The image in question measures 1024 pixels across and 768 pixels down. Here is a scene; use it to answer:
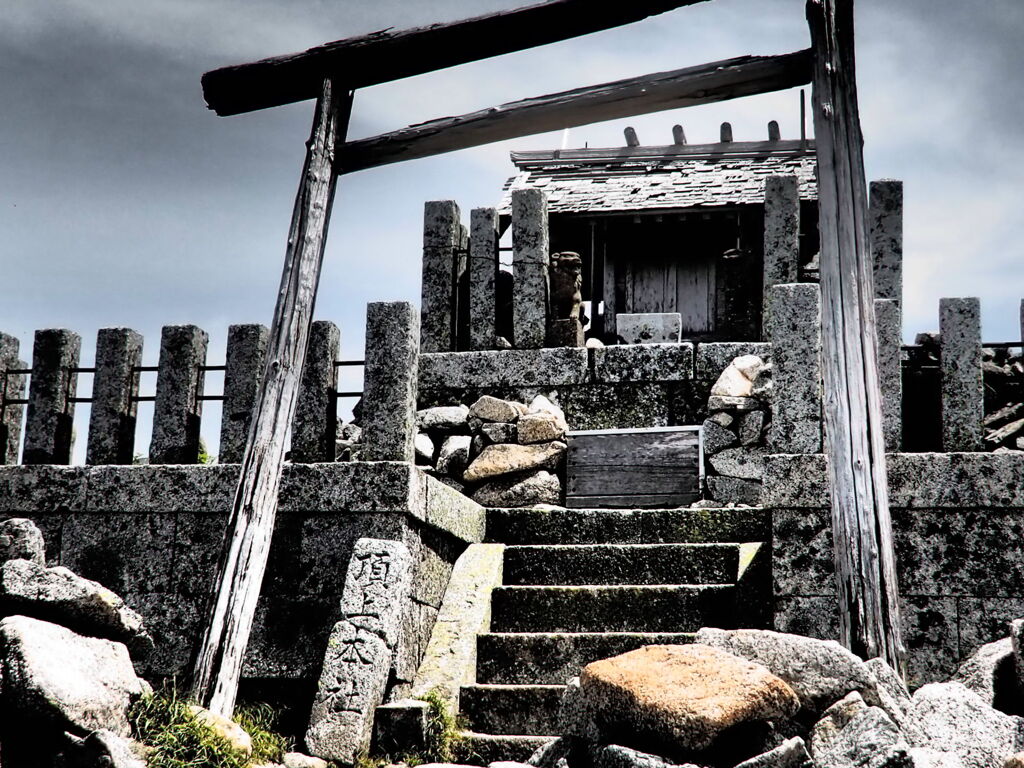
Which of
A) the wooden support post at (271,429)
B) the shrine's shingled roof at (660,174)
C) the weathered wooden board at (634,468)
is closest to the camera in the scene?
the wooden support post at (271,429)

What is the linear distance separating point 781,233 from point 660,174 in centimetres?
507

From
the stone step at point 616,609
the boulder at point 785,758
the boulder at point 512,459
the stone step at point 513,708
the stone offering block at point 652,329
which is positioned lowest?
the stone step at point 513,708

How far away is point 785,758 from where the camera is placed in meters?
3.61

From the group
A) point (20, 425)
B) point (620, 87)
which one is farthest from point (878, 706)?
point (20, 425)

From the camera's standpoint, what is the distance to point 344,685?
5.12 m

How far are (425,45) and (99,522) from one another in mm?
3575

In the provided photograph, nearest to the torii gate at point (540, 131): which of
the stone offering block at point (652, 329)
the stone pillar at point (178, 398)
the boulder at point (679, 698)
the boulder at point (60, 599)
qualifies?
the boulder at point (60, 599)

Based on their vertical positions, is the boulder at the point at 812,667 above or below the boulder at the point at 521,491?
below

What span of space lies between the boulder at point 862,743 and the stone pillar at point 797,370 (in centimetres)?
210

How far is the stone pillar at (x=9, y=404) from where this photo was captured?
7.27 metres

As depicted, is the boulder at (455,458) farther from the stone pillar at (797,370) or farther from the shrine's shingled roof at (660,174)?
the shrine's shingled roof at (660,174)

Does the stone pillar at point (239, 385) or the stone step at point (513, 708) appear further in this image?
the stone pillar at point (239, 385)

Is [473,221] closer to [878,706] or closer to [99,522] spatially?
[99,522]

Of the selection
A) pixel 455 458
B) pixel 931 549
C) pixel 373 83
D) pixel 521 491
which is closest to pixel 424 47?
pixel 373 83
